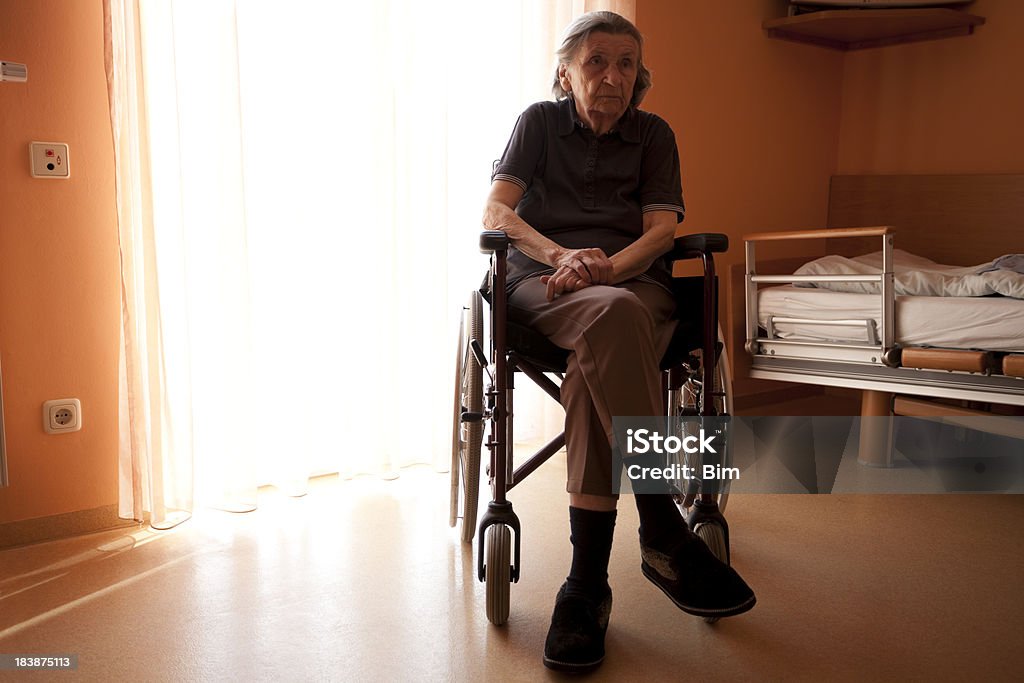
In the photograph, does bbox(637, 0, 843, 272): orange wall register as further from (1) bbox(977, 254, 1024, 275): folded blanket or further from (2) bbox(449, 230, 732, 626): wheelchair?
(2) bbox(449, 230, 732, 626): wheelchair

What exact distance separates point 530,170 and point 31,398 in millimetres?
1267

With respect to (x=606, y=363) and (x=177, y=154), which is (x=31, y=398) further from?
(x=606, y=363)

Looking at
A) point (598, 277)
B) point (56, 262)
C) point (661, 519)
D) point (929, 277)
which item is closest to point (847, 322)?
point (929, 277)

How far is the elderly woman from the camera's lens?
156 centimetres

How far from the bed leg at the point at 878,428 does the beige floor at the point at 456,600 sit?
15.2 inches

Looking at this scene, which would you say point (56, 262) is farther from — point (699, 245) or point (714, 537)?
point (714, 537)

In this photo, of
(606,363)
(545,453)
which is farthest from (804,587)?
(606,363)

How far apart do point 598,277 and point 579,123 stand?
1.48ft

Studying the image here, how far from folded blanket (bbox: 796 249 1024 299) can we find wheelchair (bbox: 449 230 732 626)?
909 millimetres

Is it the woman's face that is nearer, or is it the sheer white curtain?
the woman's face

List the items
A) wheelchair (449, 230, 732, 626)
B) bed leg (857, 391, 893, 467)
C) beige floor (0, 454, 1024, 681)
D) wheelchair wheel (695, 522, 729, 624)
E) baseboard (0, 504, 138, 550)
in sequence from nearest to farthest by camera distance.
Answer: beige floor (0, 454, 1024, 681) → wheelchair (449, 230, 732, 626) → wheelchair wheel (695, 522, 729, 624) → baseboard (0, 504, 138, 550) → bed leg (857, 391, 893, 467)

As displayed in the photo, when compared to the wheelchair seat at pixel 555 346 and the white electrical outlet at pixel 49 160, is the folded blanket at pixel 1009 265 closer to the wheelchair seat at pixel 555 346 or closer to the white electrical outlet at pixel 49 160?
the wheelchair seat at pixel 555 346

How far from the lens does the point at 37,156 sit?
6.77 ft

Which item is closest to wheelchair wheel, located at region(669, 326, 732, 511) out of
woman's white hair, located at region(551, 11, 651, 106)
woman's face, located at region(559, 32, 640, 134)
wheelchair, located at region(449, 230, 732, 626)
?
wheelchair, located at region(449, 230, 732, 626)
